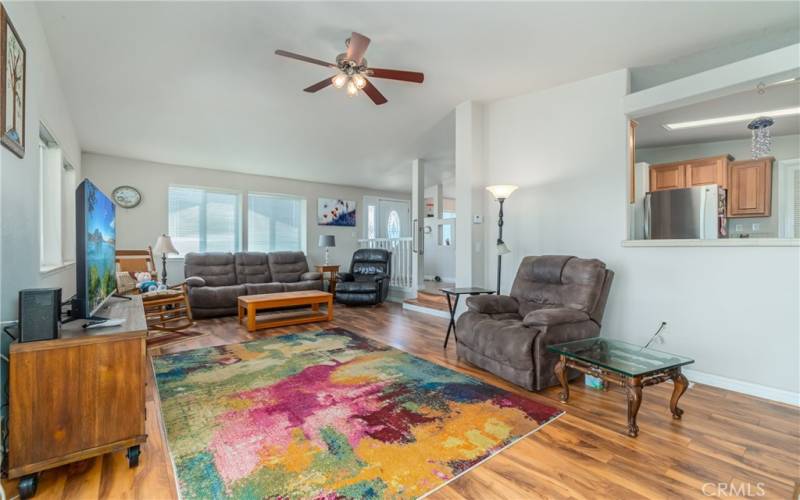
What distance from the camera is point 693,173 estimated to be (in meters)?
4.62

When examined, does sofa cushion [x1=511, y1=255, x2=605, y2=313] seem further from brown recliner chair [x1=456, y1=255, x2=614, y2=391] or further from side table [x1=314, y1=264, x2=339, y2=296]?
side table [x1=314, y1=264, x2=339, y2=296]

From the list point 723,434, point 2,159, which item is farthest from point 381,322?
point 2,159

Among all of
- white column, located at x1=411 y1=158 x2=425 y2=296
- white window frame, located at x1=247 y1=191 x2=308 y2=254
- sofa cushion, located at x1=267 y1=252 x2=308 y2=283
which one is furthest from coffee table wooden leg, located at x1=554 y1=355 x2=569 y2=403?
white window frame, located at x1=247 y1=191 x2=308 y2=254

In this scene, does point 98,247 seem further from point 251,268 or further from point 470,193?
point 251,268

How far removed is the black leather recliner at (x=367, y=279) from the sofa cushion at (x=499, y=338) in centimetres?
304

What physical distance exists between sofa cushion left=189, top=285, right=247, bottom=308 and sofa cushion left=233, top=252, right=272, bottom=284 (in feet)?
2.24

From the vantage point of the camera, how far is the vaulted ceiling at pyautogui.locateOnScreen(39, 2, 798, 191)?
2379 millimetres

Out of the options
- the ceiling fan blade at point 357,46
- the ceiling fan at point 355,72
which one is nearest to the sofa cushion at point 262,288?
the ceiling fan at point 355,72

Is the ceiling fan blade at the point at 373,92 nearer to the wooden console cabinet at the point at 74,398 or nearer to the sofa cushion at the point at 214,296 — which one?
the wooden console cabinet at the point at 74,398

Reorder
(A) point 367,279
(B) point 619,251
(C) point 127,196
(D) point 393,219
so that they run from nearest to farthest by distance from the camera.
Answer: (B) point 619,251 < (C) point 127,196 < (A) point 367,279 < (D) point 393,219

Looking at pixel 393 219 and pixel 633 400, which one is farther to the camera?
pixel 393 219

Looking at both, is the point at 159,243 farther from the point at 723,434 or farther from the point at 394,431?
the point at 723,434

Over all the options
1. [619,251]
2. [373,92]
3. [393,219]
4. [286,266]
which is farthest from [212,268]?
[619,251]

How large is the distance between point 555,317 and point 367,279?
408cm
